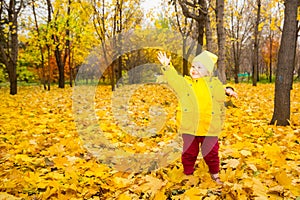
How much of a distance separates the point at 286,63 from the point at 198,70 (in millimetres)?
3003

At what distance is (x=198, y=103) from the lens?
112 inches

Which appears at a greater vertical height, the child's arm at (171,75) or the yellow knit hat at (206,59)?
the yellow knit hat at (206,59)

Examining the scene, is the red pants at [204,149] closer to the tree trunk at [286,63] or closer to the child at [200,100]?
the child at [200,100]

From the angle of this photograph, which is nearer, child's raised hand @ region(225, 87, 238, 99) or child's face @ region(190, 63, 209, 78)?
child's face @ region(190, 63, 209, 78)

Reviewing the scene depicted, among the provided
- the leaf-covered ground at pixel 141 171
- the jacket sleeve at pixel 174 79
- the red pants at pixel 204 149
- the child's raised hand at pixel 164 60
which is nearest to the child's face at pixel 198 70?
the jacket sleeve at pixel 174 79

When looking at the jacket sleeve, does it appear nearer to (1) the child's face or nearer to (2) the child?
(2) the child

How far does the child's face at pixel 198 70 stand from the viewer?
2867 mm

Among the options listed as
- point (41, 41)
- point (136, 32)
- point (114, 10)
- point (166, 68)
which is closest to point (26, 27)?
point (41, 41)

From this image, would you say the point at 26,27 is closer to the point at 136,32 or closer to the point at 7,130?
the point at 136,32

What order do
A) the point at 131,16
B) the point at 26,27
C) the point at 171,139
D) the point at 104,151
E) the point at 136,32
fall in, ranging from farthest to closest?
the point at 136,32
the point at 131,16
the point at 26,27
the point at 171,139
the point at 104,151

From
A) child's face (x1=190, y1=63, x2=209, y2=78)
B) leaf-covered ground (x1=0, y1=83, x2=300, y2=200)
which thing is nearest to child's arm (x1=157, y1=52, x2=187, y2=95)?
child's face (x1=190, y1=63, x2=209, y2=78)

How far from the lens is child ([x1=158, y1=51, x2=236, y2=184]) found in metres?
2.84

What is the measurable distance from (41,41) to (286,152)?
15.5 meters

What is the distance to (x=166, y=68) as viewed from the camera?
9.34 feet
